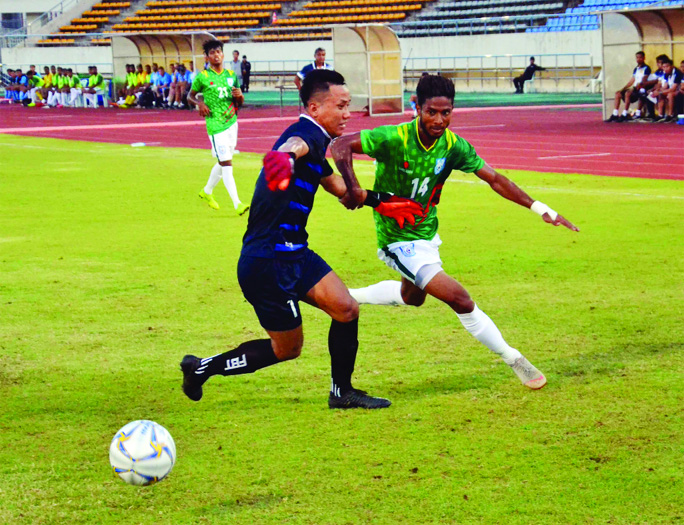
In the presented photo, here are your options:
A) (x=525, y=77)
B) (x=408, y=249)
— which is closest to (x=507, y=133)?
(x=525, y=77)

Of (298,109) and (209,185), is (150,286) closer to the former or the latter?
(209,185)

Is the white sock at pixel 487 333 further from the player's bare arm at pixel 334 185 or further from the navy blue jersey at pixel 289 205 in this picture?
the navy blue jersey at pixel 289 205

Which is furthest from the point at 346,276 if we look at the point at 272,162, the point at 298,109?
the point at 298,109

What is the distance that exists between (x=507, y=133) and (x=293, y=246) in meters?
20.0

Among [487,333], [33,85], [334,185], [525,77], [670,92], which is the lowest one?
[487,333]

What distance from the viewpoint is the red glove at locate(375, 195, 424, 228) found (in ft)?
19.5

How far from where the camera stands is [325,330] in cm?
784

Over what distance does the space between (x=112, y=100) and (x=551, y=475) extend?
1647 inches

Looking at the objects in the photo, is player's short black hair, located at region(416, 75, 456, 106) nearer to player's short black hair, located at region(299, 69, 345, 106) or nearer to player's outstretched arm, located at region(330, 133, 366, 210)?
player's outstretched arm, located at region(330, 133, 366, 210)

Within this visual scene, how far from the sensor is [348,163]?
245 inches

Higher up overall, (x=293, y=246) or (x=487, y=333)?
(x=293, y=246)

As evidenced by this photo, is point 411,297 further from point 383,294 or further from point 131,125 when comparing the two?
point 131,125

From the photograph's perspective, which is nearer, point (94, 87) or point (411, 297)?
point (411, 297)

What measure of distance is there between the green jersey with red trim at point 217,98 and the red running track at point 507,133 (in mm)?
5896
